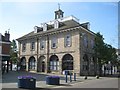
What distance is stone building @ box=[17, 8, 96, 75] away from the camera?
144 feet

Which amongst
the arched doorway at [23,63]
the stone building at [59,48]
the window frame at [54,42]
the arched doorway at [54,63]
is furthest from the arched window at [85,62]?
the arched doorway at [23,63]

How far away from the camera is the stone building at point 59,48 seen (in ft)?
144

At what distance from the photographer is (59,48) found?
46.4m

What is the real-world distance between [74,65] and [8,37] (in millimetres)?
13523

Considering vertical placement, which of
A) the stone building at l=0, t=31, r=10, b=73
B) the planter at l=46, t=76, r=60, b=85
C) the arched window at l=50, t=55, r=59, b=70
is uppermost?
the stone building at l=0, t=31, r=10, b=73

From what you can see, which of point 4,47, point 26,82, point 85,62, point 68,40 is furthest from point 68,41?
point 26,82

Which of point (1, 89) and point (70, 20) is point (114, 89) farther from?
point (70, 20)

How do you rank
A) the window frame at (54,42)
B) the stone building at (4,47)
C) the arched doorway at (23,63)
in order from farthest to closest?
the arched doorway at (23,63), the window frame at (54,42), the stone building at (4,47)

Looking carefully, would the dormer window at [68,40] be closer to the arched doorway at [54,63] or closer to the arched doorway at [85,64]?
the arched doorway at [54,63]

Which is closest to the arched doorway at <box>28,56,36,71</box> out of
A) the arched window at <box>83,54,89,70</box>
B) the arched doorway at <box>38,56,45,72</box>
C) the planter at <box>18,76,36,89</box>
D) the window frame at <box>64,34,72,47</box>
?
the arched doorway at <box>38,56,45,72</box>

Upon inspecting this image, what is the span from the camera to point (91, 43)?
48750mm

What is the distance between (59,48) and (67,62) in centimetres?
326

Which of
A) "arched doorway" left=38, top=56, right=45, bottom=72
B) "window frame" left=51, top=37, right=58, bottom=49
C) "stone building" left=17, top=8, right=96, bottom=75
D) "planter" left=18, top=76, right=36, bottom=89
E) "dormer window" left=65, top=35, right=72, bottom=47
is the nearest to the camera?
"planter" left=18, top=76, right=36, bottom=89

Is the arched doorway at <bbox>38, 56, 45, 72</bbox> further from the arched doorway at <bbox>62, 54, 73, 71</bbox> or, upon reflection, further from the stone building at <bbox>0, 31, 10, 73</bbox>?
the stone building at <bbox>0, 31, 10, 73</bbox>
